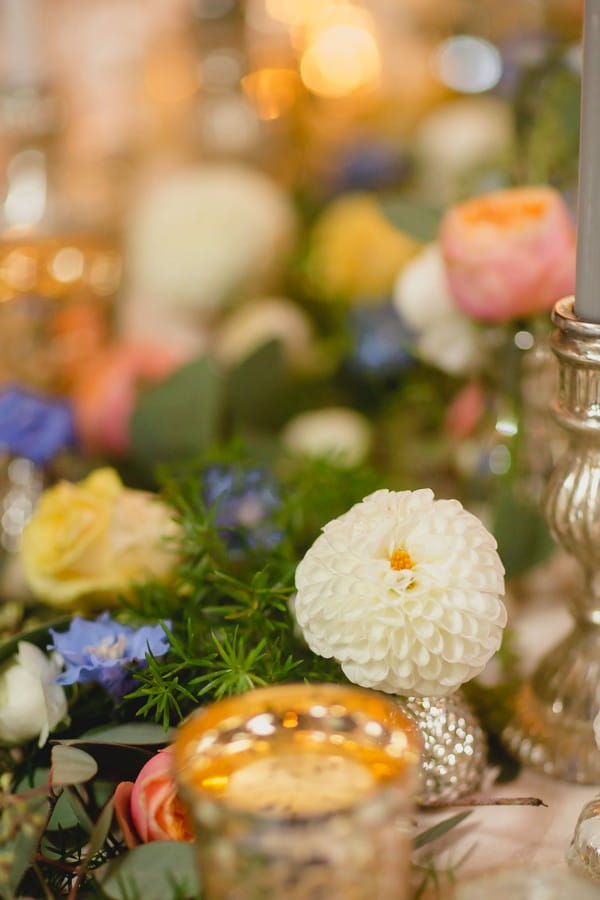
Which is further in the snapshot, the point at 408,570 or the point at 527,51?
the point at 527,51

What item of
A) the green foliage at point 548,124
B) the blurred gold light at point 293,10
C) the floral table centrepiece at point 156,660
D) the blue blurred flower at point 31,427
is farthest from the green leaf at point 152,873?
the blurred gold light at point 293,10

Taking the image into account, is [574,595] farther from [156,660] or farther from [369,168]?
[369,168]

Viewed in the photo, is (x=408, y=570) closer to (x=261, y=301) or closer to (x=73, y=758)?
(x=73, y=758)

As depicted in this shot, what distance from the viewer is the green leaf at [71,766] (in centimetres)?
39

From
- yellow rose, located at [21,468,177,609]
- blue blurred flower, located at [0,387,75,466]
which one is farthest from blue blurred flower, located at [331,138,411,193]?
yellow rose, located at [21,468,177,609]

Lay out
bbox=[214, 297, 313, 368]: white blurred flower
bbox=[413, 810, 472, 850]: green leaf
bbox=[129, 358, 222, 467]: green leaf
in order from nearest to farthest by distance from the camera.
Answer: bbox=[413, 810, 472, 850]: green leaf < bbox=[129, 358, 222, 467]: green leaf < bbox=[214, 297, 313, 368]: white blurred flower

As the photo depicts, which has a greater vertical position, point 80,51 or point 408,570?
point 80,51

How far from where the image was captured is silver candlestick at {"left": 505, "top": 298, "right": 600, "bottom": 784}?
0.42 metres

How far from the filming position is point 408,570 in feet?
1.29

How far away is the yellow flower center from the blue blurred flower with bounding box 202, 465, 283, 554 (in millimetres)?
119

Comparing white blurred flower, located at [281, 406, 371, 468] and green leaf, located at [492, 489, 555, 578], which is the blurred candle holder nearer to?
white blurred flower, located at [281, 406, 371, 468]

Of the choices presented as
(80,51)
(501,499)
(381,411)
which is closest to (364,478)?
(501,499)

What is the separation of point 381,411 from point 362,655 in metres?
0.41

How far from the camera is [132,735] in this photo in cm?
43
